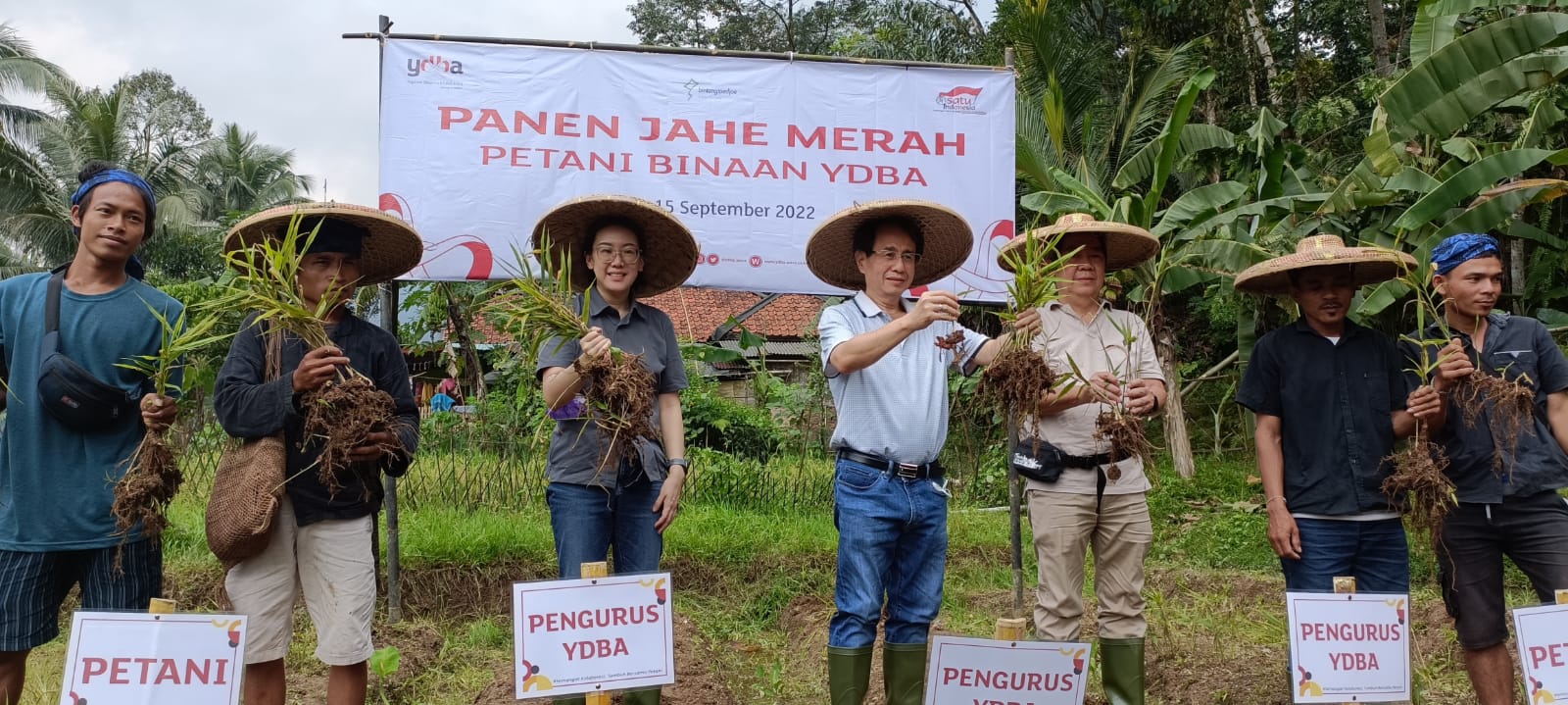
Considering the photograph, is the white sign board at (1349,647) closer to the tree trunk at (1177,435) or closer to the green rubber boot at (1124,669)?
the green rubber boot at (1124,669)

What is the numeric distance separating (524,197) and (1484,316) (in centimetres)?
384

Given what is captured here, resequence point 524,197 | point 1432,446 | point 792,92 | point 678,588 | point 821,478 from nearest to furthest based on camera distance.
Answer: point 1432,446 → point 524,197 → point 792,92 → point 678,588 → point 821,478

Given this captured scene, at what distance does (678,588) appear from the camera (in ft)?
17.3

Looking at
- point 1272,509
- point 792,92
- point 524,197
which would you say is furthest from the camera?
point 792,92

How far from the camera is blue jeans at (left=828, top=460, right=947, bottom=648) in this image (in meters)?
2.93

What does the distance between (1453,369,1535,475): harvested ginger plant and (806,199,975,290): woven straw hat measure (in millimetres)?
1597

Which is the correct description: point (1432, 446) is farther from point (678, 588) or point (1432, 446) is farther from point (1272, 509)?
point (678, 588)

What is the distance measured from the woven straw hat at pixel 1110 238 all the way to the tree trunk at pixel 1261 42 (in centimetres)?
918

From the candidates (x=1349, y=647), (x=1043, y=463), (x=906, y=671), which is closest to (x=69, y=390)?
(x=906, y=671)

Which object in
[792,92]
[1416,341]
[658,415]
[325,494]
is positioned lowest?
[325,494]

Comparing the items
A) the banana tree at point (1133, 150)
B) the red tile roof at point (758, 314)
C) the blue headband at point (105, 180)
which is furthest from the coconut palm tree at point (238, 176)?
the blue headband at point (105, 180)

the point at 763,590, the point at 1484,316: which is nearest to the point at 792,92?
the point at 763,590

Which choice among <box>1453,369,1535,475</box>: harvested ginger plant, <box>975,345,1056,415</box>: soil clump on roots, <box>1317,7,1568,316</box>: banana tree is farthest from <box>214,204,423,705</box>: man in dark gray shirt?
<box>1317,7,1568,316</box>: banana tree

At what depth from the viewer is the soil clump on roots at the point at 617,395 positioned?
2664mm
